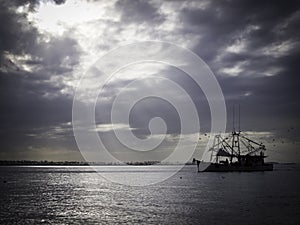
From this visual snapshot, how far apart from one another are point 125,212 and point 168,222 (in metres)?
12.4

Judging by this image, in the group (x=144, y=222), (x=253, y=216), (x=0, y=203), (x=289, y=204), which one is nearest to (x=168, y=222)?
(x=144, y=222)

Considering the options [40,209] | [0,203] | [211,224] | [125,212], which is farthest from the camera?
[0,203]

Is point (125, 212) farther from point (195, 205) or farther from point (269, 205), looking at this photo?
point (269, 205)

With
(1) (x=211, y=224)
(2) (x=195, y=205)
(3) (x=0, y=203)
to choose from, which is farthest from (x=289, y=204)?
(3) (x=0, y=203)

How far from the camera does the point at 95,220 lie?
52.4 meters

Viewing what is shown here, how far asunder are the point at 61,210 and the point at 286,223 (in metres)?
37.8

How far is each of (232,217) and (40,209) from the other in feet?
114

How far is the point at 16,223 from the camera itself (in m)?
49.7

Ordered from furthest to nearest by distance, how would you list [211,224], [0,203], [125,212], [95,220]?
[0,203] < [125,212] < [95,220] < [211,224]

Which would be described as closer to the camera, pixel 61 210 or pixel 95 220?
pixel 95 220

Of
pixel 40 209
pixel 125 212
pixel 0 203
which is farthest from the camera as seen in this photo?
pixel 0 203

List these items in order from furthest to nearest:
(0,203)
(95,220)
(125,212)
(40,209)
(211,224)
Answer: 1. (0,203)
2. (40,209)
3. (125,212)
4. (95,220)
5. (211,224)

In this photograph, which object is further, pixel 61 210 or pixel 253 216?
pixel 61 210

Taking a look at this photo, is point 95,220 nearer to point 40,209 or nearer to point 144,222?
point 144,222
